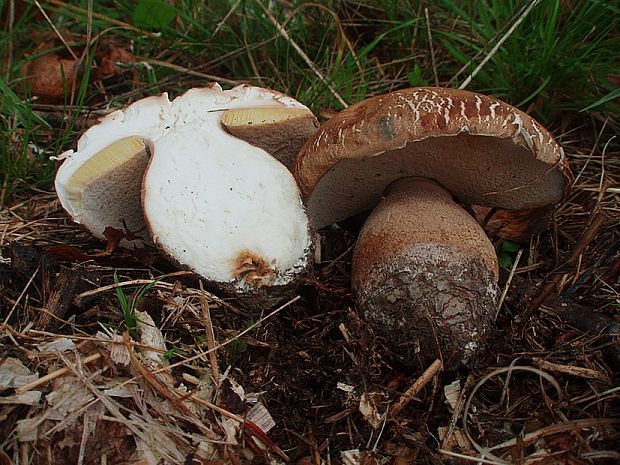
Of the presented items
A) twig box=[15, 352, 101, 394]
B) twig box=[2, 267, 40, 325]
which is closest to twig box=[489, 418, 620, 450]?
twig box=[15, 352, 101, 394]

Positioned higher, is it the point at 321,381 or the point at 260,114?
the point at 260,114

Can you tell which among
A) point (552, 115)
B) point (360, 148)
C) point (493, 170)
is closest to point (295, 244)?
point (360, 148)

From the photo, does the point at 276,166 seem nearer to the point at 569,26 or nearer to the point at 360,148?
the point at 360,148

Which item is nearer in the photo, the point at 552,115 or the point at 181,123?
the point at 181,123

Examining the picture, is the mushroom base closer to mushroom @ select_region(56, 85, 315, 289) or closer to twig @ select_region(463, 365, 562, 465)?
twig @ select_region(463, 365, 562, 465)

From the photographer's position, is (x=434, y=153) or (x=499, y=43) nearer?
(x=434, y=153)

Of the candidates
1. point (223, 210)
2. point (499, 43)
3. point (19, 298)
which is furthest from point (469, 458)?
point (499, 43)

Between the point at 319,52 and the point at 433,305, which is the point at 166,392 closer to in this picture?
the point at 433,305

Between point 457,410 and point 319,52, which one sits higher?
point 319,52

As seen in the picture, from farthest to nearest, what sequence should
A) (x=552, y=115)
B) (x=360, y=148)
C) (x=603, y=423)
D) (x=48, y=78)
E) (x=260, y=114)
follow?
1. (x=48, y=78)
2. (x=552, y=115)
3. (x=260, y=114)
4. (x=360, y=148)
5. (x=603, y=423)
